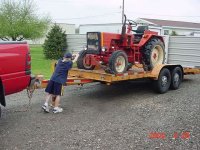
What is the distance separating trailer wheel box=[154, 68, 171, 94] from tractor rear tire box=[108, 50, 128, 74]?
1.30 m

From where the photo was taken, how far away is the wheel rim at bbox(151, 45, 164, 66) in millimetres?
10188

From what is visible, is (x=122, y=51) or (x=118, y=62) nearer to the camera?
(x=118, y=62)

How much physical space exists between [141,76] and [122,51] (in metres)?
0.92

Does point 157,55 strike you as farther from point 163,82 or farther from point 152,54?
point 163,82

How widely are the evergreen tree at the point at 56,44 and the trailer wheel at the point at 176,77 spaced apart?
11.7 metres

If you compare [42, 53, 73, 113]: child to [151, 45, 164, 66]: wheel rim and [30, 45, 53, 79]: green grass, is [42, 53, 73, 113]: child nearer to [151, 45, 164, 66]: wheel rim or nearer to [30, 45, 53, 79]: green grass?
[151, 45, 164, 66]: wheel rim

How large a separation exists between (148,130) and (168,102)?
261cm

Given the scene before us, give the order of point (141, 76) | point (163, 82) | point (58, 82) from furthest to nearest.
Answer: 1. point (163, 82)
2. point (141, 76)
3. point (58, 82)

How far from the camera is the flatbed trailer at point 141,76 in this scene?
27.4 ft

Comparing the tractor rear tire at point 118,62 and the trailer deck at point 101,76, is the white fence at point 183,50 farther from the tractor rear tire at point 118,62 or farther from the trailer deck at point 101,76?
the tractor rear tire at point 118,62

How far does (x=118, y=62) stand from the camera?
8.80 meters

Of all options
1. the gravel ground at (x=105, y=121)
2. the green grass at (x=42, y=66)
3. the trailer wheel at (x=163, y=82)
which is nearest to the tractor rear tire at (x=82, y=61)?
the gravel ground at (x=105, y=121)

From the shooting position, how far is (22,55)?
6312 mm
